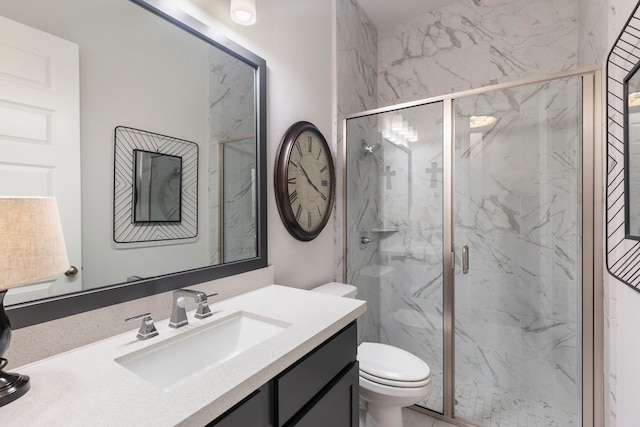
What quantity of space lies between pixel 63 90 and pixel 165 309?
729 millimetres

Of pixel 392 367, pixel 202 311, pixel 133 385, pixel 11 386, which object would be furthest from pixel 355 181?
pixel 11 386

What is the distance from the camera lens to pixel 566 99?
5.30 feet

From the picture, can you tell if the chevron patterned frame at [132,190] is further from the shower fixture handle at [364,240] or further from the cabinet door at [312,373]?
the shower fixture handle at [364,240]

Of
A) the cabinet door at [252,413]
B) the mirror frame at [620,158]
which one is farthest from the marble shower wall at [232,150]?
the mirror frame at [620,158]

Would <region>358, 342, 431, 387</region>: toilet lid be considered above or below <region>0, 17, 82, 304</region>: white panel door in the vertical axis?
below

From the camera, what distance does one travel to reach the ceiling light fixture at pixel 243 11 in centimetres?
128

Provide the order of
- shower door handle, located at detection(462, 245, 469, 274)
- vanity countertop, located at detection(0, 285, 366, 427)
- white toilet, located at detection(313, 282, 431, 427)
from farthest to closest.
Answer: shower door handle, located at detection(462, 245, 469, 274) → white toilet, located at detection(313, 282, 431, 427) → vanity countertop, located at detection(0, 285, 366, 427)

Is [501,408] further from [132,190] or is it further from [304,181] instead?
[132,190]

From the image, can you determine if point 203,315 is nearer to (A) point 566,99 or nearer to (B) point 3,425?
(B) point 3,425


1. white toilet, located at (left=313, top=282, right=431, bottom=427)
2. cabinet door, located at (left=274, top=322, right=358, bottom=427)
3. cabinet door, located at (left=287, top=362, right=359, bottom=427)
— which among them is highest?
cabinet door, located at (left=274, top=322, right=358, bottom=427)

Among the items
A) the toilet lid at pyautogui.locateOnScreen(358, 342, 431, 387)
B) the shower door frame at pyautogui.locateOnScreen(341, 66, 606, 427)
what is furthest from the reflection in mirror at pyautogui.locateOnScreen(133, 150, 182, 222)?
the shower door frame at pyautogui.locateOnScreen(341, 66, 606, 427)

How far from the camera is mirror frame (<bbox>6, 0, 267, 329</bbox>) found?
0.79 metres

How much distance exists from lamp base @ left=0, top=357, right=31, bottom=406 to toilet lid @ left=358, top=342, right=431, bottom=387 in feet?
4.15

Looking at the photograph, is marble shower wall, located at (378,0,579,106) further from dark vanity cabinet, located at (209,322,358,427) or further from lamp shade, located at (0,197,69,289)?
lamp shade, located at (0,197,69,289)
